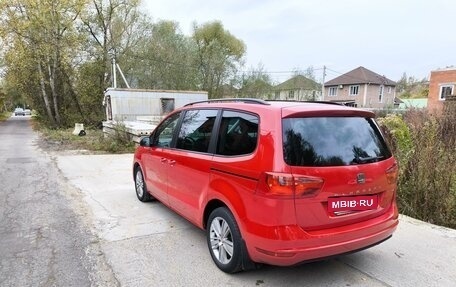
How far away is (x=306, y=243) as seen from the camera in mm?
2775

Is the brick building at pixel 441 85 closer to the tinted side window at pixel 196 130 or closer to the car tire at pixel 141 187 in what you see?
the car tire at pixel 141 187

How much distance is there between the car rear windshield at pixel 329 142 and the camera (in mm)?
2854

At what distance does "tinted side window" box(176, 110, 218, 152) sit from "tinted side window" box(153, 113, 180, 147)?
0.30 metres

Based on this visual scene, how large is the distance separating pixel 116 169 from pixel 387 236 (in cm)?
741

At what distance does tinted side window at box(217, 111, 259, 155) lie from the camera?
312 cm

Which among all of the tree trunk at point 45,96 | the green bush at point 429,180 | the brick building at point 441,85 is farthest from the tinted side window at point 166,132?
the brick building at point 441,85

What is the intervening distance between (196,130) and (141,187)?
91.8 inches

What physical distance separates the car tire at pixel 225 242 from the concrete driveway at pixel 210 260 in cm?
12

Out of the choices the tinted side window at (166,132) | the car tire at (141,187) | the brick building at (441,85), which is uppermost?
the brick building at (441,85)

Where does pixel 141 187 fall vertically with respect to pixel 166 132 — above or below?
below

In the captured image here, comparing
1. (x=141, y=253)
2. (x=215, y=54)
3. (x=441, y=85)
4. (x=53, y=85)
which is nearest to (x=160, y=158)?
(x=141, y=253)

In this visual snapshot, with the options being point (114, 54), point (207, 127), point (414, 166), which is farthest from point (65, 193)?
point (114, 54)

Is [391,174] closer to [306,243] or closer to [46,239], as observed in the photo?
[306,243]

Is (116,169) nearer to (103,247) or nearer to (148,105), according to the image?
(103,247)
